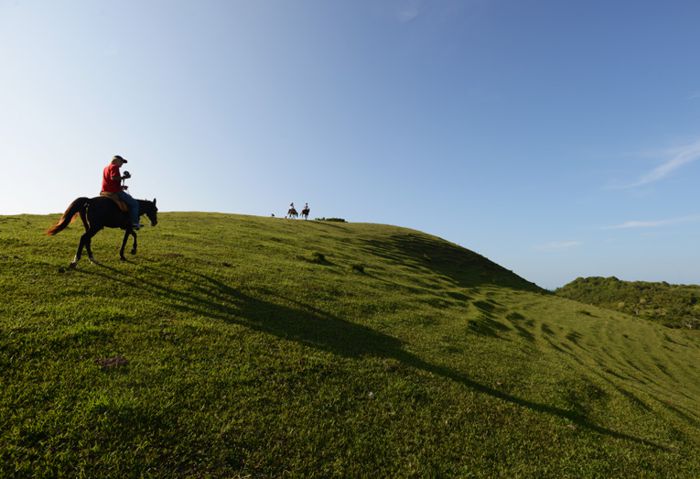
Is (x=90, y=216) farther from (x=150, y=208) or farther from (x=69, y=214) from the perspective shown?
(x=150, y=208)

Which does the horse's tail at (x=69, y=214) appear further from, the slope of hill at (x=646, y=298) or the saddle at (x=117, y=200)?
the slope of hill at (x=646, y=298)

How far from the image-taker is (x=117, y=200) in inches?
628

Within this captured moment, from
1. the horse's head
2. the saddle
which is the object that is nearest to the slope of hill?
the horse's head

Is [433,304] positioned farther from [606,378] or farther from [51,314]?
[51,314]

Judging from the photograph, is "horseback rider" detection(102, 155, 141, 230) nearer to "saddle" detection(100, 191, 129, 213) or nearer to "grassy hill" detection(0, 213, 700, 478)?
"saddle" detection(100, 191, 129, 213)

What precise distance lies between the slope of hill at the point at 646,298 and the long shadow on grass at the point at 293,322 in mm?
75813

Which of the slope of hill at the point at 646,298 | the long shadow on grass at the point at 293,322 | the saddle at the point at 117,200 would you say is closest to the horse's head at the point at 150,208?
the saddle at the point at 117,200

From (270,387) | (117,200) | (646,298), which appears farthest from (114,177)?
(646,298)

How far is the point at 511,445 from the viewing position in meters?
9.05

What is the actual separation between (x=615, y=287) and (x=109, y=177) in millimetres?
143919

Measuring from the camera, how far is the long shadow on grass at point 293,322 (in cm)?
1213

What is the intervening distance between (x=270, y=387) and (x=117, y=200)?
13.1 m

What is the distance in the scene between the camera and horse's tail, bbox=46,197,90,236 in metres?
14.6

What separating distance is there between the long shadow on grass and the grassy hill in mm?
110
